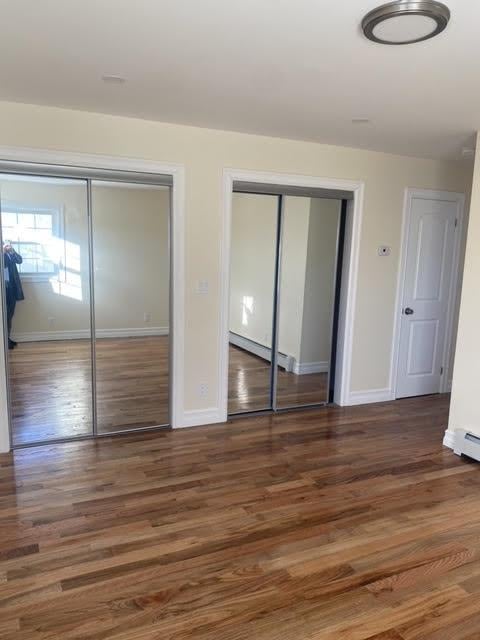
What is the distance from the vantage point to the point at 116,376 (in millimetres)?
A: 4070

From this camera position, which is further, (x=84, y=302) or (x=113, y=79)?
(x=84, y=302)

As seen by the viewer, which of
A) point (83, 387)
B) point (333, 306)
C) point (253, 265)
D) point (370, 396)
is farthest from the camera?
point (370, 396)

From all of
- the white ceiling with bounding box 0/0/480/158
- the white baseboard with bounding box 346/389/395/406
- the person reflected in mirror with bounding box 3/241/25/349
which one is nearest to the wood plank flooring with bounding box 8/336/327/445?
the person reflected in mirror with bounding box 3/241/25/349

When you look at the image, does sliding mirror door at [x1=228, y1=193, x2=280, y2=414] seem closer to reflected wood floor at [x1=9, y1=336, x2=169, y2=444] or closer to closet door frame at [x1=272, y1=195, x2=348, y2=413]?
closet door frame at [x1=272, y1=195, x2=348, y2=413]

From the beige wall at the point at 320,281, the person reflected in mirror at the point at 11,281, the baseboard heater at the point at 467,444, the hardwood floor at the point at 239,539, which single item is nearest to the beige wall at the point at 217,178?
the beige wall at the point at 320,281

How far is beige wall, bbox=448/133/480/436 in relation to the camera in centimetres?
336

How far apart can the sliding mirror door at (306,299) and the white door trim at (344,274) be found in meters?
0.14

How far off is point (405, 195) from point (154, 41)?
3166 mm

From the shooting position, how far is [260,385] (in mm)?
4473

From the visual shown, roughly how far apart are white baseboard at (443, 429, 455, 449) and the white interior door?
1160mm

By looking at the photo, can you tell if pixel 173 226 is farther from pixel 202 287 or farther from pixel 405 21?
pixel 405 21

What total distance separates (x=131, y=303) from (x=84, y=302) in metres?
0.38

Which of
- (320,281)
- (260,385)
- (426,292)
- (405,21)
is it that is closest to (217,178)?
(320,281)

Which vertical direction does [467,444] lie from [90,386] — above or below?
below
